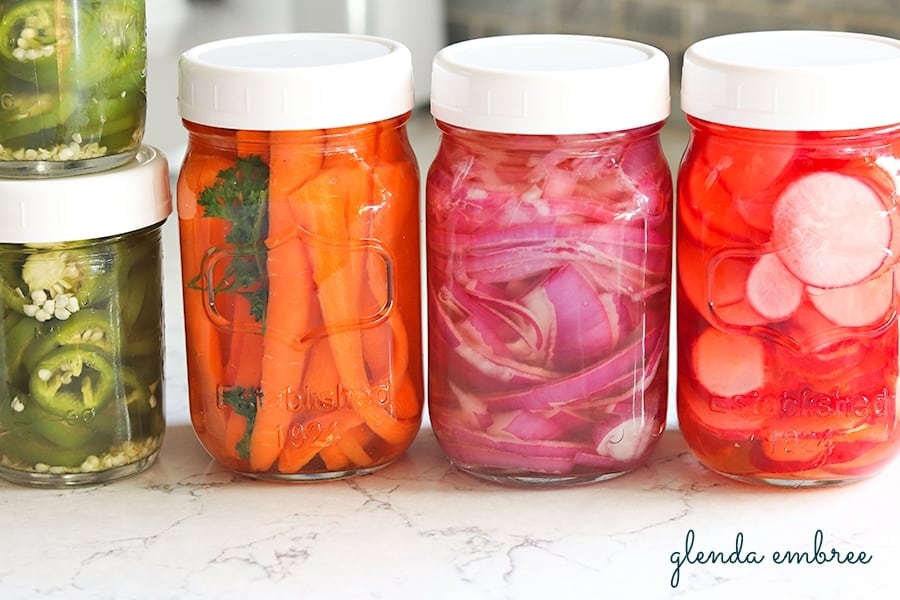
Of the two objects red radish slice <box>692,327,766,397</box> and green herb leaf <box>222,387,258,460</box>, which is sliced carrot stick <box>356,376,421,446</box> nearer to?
green herb leaf <box>222,387,258,460</box>

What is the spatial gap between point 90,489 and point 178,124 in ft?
2.42

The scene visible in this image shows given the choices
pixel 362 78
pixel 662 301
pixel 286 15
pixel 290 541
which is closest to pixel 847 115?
pixel 662 301

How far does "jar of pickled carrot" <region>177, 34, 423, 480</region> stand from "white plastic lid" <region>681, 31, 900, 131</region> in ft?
0.64

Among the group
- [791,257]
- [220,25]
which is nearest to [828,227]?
[791,257]

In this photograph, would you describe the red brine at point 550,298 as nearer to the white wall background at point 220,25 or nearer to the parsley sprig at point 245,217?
the parsley sprig at point 245,217

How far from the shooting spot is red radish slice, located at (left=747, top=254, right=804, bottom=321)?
0.83 meters

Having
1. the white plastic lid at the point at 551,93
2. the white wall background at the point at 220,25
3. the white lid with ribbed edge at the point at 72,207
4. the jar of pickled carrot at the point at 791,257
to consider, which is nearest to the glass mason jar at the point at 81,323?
the white lid with ribbed edge at the point at 72,207

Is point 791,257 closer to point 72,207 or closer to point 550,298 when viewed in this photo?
point 550,298

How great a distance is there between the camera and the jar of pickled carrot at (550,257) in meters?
0.83

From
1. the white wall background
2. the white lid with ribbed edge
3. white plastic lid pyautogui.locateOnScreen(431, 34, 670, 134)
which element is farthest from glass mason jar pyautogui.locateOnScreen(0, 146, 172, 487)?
the white wall background

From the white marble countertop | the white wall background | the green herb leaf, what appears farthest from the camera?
the white wall background

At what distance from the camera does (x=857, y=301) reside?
0.84m

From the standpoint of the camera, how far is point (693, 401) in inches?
35.2

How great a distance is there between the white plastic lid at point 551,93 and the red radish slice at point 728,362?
15cm
